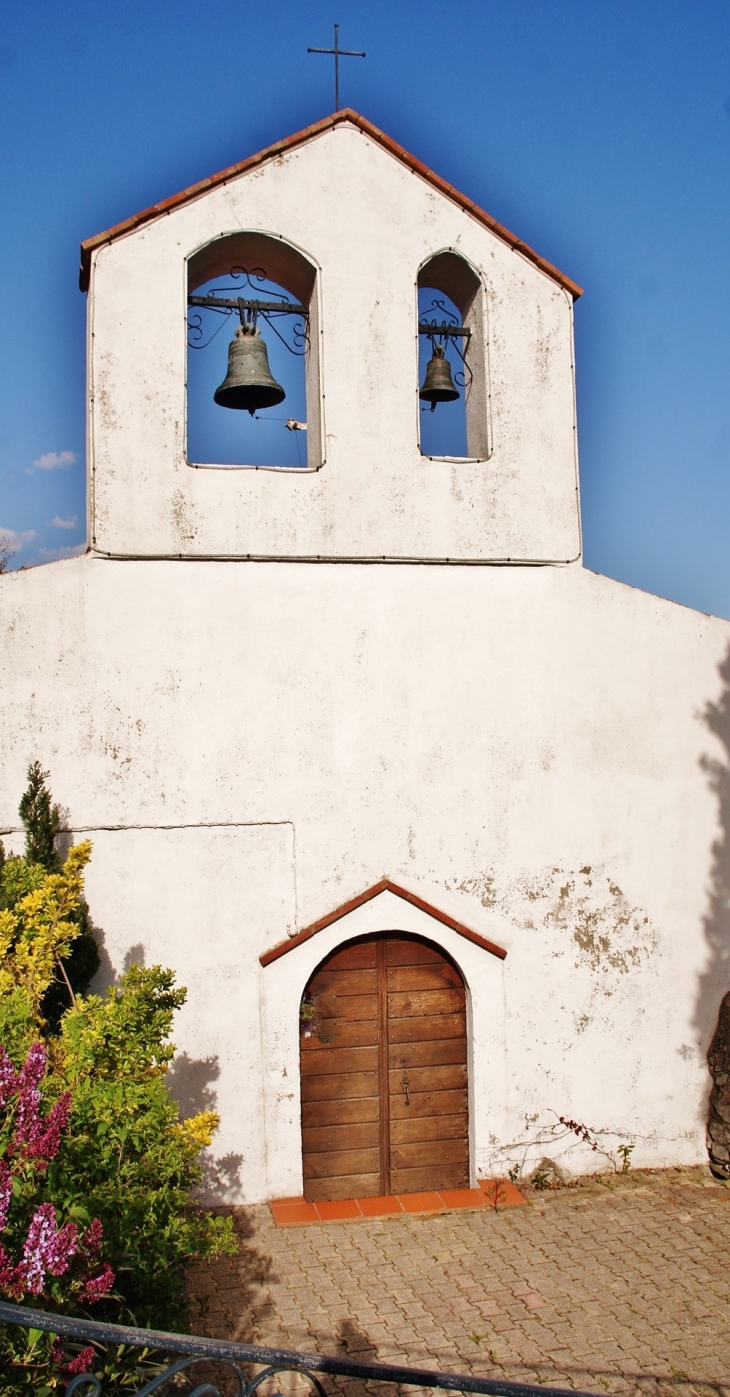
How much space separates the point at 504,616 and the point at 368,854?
225 cm

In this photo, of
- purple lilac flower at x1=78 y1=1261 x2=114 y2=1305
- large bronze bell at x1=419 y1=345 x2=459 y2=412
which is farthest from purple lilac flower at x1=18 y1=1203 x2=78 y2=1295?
large bronze bell at x1=419 y1=345 x2=459 y2=412

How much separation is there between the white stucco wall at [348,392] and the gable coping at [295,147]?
6cm

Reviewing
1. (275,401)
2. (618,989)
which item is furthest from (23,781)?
(618,989)

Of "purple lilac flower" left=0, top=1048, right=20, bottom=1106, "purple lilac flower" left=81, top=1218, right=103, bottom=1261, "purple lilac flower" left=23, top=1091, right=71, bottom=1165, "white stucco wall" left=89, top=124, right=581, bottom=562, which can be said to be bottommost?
"purple lilac flower" left=81, top=1218, right=103, bottom=1261

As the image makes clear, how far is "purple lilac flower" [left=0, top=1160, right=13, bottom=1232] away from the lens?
3.76 m

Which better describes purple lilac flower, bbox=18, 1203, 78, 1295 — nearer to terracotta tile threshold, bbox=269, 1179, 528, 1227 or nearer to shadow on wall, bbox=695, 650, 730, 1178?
terracotta tile threshold, bbox=269, 1179, 528, 1227

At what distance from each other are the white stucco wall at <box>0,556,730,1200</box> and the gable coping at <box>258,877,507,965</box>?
0.29 ft

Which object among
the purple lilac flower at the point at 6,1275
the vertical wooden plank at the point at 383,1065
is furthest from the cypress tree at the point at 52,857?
the purple lilac flower at the point at 6,1275

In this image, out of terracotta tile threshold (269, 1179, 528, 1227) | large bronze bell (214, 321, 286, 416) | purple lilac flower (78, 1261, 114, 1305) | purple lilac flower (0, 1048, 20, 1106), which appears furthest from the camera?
large bronze bell (214, 321, 286, 416)

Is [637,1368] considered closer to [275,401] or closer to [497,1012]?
[497,1012]

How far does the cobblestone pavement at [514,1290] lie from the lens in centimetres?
618

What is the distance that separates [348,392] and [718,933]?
5.50 m

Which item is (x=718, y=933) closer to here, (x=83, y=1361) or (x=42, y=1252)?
(x=83, y=1361)

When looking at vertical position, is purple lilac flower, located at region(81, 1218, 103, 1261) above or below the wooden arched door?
above
